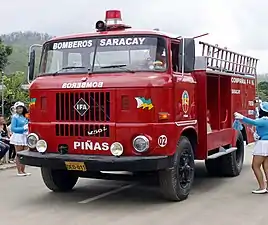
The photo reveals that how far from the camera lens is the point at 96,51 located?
28.2 ft

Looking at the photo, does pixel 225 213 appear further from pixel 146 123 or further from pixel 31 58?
pixel 31 58

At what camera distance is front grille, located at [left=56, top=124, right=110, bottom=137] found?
7988 mm

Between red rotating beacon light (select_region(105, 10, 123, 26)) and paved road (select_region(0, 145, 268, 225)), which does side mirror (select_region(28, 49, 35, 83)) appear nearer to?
red rotating beacon light (select_region(105, 10, 123, 26))

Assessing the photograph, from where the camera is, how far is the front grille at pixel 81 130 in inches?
314

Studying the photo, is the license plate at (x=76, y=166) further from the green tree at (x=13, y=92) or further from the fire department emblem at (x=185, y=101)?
the green tree at (x=13, y=92)

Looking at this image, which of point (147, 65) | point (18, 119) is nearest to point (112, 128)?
point (147, 65)

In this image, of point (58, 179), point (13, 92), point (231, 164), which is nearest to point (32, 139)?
point (58, 179)

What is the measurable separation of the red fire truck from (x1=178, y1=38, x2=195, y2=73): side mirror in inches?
0.6

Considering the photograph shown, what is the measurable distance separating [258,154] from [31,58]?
430cm

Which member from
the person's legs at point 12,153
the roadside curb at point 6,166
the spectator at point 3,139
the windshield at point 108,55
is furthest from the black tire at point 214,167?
the person's legs at point 12,153

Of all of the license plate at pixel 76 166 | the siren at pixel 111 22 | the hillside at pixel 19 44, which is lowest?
the license plate at pixel 76 166

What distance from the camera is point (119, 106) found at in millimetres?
7949

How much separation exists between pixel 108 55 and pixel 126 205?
2.39 meters

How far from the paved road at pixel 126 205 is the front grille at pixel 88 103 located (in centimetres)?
138
